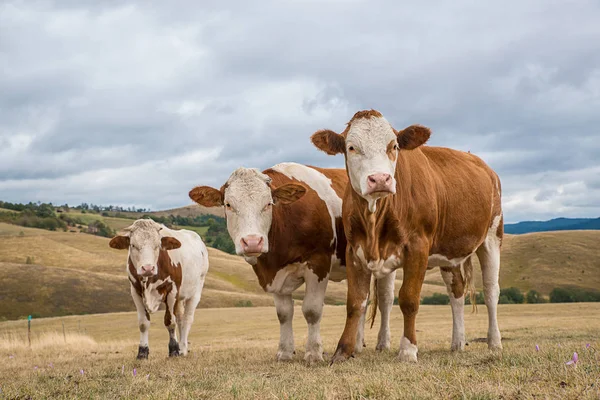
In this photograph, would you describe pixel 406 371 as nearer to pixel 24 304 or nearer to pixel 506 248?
pixel 24 304

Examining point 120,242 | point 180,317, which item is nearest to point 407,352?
point 120,242

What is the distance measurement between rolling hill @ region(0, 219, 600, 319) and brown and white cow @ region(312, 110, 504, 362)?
55.3 m

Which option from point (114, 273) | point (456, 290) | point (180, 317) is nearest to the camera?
point (456, 290)

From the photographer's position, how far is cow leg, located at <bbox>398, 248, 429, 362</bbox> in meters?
7.71

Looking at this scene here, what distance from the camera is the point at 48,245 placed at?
90.1 meters

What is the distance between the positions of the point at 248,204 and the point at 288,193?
0.67 metres

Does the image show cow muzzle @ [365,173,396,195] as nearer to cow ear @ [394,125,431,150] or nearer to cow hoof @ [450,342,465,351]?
cow ear @ [394,125,431,150]

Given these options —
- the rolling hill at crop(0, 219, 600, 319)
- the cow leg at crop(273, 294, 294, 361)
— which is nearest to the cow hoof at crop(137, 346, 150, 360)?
the cow leg at crop(273, 294, 294, 361)

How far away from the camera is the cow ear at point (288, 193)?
344 inches

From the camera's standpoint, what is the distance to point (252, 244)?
802 centimetres

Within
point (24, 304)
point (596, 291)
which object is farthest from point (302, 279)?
point (596, 291)

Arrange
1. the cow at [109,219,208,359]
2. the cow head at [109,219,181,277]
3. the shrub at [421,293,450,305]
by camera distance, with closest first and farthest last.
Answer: the cow head at [109,219,181,277] < the cow at [109,219,208,359] < the shrub at [421,293,450,305]

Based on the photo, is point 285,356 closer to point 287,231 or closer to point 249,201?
point 287,231

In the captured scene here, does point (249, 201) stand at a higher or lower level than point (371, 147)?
lower
